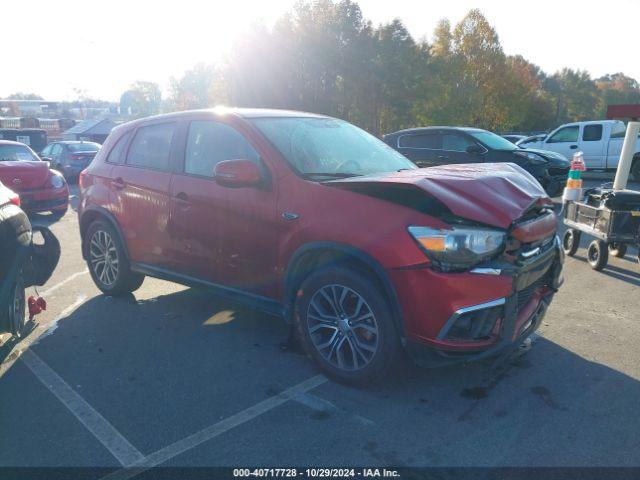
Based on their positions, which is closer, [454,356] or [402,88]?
[454,356]

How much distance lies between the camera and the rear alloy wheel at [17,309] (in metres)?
3.96

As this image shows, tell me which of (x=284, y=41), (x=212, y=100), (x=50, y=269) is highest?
(x=284, y=41)

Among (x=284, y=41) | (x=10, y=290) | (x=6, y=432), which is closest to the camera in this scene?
(x=6, y=432)

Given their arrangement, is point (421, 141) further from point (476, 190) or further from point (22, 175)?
point (476, 190)

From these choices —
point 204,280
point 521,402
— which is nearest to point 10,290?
point 204,280

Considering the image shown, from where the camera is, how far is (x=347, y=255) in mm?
3395

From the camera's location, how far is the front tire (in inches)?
129

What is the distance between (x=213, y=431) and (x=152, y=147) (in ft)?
9.63

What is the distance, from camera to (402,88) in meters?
32.9

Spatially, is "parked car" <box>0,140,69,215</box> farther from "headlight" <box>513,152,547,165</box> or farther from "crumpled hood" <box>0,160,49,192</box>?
"headlight" <box>513,152,547,165</box>

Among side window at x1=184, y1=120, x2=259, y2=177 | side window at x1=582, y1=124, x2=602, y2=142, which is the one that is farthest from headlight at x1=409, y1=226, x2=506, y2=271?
side window at x1=582, y1=124, x2=602, y2=142

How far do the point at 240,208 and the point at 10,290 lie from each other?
1762 mm

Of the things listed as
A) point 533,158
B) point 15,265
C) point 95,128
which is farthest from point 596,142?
point 95,128

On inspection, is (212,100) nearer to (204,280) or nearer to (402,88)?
(402,88)
